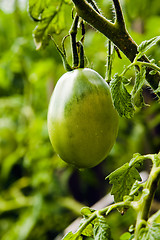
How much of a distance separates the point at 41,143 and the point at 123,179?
1.17 m

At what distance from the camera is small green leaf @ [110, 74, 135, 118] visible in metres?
0.34

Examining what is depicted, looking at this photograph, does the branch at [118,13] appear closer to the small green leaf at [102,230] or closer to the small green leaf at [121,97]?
the small green leaf at [121,97]

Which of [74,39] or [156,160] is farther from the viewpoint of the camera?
[74,39]

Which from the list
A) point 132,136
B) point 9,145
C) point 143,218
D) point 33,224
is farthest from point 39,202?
point 143,218

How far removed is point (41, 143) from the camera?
59.9 inches

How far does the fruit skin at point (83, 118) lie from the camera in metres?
0.39

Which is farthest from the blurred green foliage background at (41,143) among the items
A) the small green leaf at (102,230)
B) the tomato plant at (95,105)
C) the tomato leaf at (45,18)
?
the small green leaf at (102,230)

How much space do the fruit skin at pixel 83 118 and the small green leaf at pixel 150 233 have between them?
0.15 m

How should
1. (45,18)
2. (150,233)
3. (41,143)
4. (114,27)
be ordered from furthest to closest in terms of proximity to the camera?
(41,143)
(45,18)
(114,27)
(150,233)

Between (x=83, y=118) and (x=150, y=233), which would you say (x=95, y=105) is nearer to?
(x=83, y=118)

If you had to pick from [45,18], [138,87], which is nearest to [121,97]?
[138,87]

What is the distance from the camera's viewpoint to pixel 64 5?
52 centimetres

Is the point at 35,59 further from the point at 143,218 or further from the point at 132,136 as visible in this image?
the point at 143,218

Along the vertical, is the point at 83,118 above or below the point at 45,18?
below
